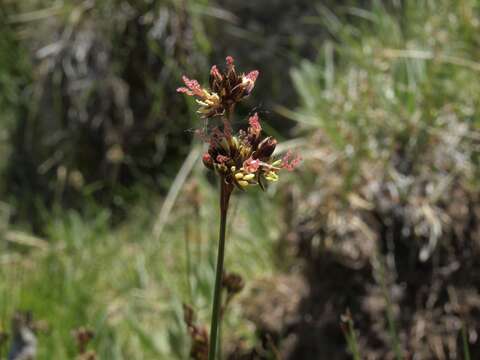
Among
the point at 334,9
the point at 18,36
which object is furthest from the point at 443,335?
the point at 18,36

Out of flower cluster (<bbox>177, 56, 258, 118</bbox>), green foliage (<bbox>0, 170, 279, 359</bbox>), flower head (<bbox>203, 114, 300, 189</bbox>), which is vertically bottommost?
green foliage (<bbox>0, 170, 279, 359</bbox>)

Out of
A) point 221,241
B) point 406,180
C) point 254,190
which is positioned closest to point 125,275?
point 254,190

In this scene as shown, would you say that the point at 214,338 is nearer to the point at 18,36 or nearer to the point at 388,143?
the point at 388,143

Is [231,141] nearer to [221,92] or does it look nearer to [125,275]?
[221,92]

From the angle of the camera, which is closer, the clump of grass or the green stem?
the green stem

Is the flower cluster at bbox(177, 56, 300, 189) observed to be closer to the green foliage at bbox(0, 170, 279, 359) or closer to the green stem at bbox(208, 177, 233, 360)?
the green stem at bbox(208, 177, 233, 360)

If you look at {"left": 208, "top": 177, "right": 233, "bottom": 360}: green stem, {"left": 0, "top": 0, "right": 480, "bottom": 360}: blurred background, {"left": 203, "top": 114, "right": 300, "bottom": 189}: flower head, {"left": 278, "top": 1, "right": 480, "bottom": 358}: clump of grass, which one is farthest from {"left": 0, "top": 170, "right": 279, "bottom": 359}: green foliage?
{"left": 203, "top": 114, "right": 300, "bottom": 189}: flower head

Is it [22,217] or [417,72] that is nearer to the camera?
[417,72]

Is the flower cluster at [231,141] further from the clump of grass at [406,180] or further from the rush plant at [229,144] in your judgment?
the clump of grass at [406,180]
